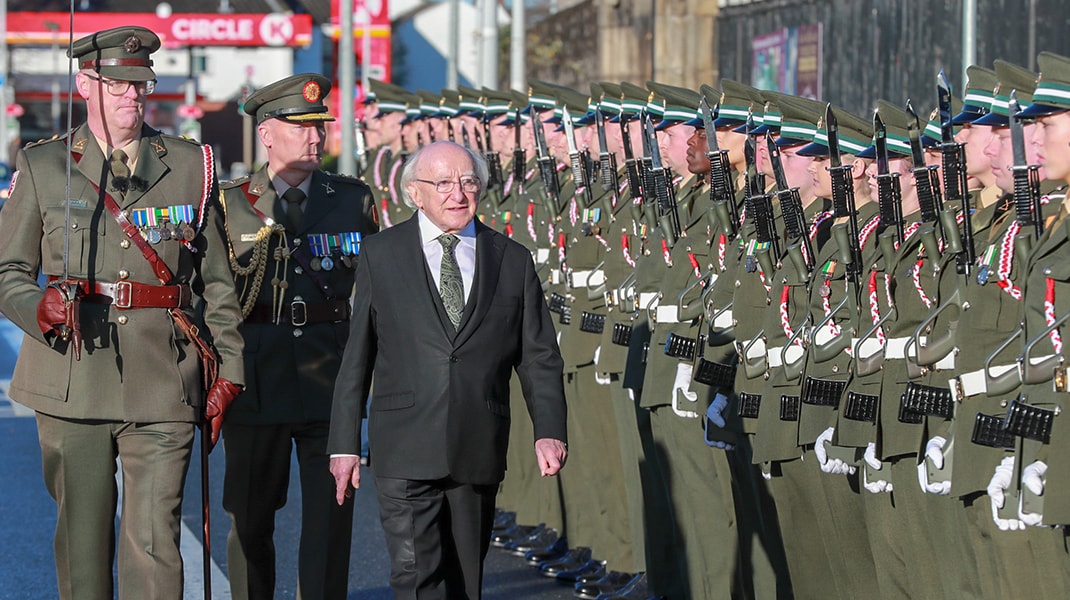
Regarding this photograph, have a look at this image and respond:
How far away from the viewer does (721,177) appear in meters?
7.54

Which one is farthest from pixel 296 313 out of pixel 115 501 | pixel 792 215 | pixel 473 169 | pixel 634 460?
pixel 792 215

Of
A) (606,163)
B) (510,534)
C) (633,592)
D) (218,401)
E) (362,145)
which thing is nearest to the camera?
(218,401)

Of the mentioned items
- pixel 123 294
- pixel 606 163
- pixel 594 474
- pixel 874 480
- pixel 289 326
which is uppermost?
pixel 606 163

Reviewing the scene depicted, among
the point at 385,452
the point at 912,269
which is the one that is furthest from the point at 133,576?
the point at 912,269

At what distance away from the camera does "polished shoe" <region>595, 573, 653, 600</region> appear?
330 inches

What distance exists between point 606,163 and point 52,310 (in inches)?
138

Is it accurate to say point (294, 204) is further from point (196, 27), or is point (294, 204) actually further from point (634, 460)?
point (196, 27)

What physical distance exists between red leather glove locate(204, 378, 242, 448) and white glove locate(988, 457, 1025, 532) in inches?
101

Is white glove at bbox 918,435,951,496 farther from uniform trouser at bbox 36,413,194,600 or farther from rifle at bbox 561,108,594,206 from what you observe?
rifle at bbox 561,108,594,206

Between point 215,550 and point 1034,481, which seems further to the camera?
point 215,550

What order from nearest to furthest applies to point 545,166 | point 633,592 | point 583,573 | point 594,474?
point 633,592 → point 583,573 → point 594,474 → point 545,166

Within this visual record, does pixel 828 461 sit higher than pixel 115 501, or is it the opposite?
pixel 828 461

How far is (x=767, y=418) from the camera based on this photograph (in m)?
6.88

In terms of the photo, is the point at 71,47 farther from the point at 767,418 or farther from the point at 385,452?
the point at 767,418
